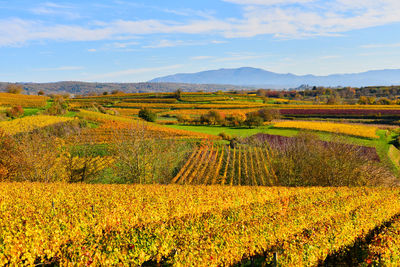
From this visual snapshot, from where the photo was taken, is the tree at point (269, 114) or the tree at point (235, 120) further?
the tree at point (269, 114)

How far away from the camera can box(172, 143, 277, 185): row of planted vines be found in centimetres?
2941

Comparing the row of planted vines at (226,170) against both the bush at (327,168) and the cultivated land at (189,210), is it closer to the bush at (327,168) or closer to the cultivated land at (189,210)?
the cultivated land at (189,210)

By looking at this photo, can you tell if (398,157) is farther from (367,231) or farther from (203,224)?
(203,224)

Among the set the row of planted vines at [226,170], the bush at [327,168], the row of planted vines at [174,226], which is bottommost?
the row of planted vines at [226,170]

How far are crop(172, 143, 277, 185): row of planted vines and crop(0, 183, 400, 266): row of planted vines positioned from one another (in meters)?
12.9

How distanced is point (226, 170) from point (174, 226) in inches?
848

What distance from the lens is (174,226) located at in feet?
35.2

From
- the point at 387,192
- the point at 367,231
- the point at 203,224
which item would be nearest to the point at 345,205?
the point at 367,231

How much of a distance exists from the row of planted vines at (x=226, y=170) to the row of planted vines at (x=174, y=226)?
1288 centimetres

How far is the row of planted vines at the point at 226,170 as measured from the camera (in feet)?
96.5

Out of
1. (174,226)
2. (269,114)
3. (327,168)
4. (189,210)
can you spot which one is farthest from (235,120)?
(174,226)

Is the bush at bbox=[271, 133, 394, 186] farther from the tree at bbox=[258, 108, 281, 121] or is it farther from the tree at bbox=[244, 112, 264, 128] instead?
the tree at bbox=[258, 108, 281, 121]

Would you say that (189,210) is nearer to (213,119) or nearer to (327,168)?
(327,168)

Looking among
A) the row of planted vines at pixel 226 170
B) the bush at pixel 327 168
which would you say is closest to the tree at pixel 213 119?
the row of planted vines at pixel 226 170
